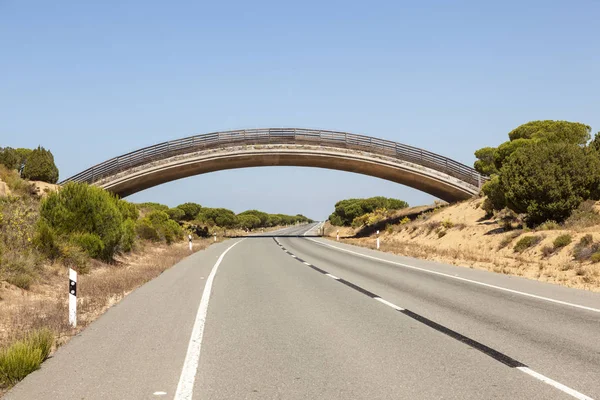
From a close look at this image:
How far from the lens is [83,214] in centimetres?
1895

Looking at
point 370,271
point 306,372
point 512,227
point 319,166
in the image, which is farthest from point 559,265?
point 319,166

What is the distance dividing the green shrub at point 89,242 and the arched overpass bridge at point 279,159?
29525mm

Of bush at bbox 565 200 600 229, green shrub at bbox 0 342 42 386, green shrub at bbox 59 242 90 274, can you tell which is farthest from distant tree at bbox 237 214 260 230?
green shrub at bbox 0 342 42 386

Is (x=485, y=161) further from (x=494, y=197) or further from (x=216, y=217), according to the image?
(x=216, y=217)

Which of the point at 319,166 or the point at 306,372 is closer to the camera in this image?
the point at 306,372

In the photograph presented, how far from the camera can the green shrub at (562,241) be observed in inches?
829

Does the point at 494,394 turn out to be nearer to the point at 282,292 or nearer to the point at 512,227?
the point at 282,292

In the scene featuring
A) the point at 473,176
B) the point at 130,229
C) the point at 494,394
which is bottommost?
the point at 494,394

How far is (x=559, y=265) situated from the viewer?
19172 mm

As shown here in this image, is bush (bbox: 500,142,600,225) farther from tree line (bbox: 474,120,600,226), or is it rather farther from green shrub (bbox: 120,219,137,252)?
green shrub (bbox: 120,219,137,252)

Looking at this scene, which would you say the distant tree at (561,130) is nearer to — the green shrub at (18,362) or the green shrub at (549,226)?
the green shrub at (549,226)

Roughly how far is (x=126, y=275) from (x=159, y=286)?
2483 millimetres

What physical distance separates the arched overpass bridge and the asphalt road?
1441 inches

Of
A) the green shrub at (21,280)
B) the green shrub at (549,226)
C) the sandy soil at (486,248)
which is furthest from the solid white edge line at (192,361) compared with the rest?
the green shrub at (549,226)
